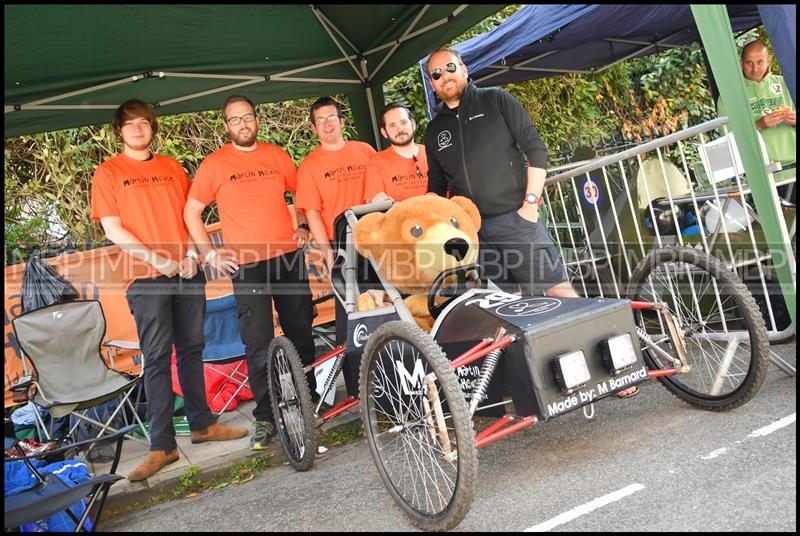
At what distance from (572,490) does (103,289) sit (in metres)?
4.77

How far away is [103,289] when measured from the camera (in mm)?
6121

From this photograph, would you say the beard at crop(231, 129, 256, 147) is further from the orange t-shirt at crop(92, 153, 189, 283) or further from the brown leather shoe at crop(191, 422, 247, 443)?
the brown leather shoe at crop(191, 422, 247, 443)

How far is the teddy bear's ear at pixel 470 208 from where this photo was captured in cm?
371

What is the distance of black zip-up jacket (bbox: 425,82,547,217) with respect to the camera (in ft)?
13.0

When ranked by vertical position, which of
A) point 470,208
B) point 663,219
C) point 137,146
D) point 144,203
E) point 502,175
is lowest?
point 663,219

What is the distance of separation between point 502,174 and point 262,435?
2248 millimetres

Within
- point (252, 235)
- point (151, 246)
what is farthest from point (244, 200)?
point (151, 246)

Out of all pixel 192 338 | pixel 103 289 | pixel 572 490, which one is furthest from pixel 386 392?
pixel 103 289

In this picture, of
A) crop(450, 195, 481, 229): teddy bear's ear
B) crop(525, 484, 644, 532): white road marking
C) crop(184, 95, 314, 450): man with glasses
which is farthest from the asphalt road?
crop(450, 195, 481, 229): teddy bear's ear

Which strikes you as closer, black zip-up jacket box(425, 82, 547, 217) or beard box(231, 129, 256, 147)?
black zip-up jacket box(425, 82, 547, 217)

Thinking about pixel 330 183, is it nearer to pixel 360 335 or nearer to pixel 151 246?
pixel 151 246

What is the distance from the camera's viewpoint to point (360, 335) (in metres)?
3.46

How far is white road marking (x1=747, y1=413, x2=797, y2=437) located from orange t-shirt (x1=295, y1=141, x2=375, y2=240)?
2.73m

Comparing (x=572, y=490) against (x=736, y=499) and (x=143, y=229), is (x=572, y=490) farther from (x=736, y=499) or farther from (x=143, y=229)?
(x=143, y=229)
